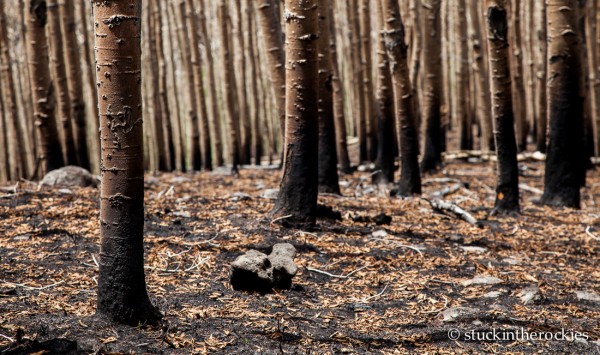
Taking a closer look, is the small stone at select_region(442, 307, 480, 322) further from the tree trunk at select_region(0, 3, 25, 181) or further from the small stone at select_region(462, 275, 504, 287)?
the tree trunk at select_region(0, 3, 25, 181)

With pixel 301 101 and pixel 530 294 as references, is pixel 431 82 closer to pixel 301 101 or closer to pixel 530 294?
pixel 301 101

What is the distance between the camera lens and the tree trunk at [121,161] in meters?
3.13

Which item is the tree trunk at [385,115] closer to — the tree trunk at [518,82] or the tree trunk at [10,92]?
the tree trunk at [518,82]

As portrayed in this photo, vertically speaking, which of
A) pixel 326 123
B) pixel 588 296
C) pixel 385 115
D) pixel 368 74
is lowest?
pixel 588 296

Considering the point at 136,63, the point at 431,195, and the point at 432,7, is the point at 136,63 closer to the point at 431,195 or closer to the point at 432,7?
the point at 431,195

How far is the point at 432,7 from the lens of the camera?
412 inches

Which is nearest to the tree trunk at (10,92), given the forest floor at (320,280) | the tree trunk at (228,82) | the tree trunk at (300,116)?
the tree trunk at (228,82)

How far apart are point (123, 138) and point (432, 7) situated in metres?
8.28

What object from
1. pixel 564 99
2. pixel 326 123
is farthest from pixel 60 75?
pixel 564 99

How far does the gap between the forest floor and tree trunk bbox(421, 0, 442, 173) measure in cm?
366

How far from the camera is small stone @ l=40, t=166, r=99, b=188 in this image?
7930 millimetres

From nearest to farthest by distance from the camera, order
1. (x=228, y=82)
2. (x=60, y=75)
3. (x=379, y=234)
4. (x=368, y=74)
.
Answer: (x=379, y=234) → (x=60, y=75) → (x=368, y=74) → (x=228, y=82)

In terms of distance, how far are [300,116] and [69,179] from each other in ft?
12.5

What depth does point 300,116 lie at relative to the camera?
5605 millimetres
